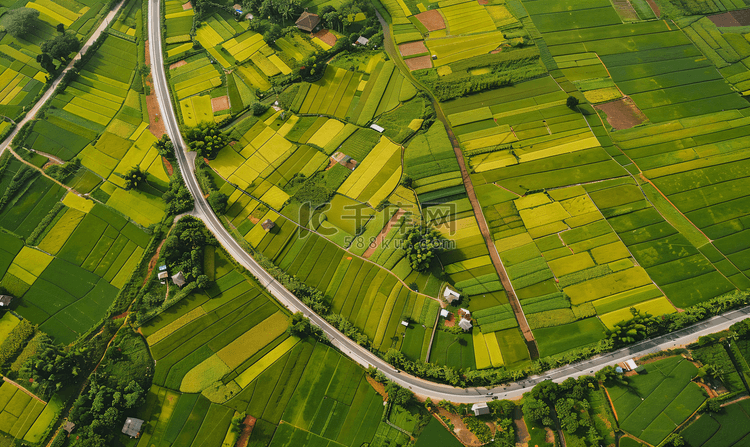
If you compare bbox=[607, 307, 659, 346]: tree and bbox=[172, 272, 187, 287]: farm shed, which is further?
bbox=[172, 272, 187, 287]: farm shed

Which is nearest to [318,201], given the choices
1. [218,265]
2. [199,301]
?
[218,265]

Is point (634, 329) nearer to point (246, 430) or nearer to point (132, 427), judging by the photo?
point (246, 430)

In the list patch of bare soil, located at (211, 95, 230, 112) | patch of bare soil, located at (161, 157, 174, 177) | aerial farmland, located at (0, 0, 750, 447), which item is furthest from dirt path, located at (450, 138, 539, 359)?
patch of bare soil, located at (161, 157, 174, 177)

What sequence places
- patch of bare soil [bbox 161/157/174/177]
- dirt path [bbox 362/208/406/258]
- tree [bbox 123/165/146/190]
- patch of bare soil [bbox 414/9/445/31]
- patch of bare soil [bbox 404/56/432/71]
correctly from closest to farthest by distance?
dirt path [bbox 362/208/406/258] < tree [bbox 123/165/146/190] < patch of bare soil [bbox 161/157/174/177] < patch of bare soil [bbox 404/56/432/71] < patch of bare soil [bbox 414/9/445/31]

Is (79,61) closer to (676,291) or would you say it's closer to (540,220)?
(540,220)

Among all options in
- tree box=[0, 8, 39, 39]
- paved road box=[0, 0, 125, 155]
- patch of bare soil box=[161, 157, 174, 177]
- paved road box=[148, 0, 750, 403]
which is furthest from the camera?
tree box=[0, 8, 39, 39]

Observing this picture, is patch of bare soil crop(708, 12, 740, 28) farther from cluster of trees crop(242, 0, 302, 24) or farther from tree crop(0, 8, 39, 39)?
tree crop(0, 8, 39, 39)

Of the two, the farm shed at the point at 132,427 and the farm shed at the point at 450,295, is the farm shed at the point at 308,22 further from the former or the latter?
the farm shed at the point at 132,427

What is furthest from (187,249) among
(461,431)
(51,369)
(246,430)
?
(461,431)
